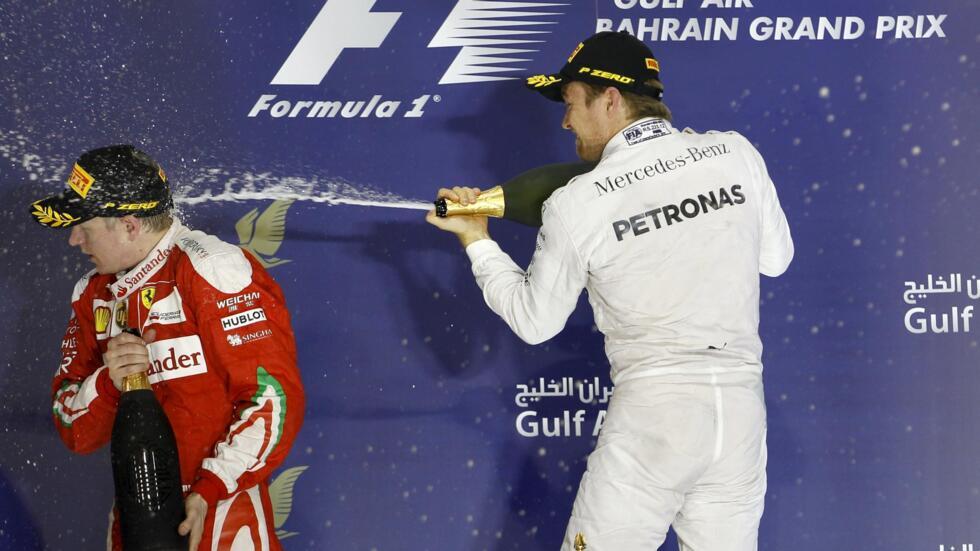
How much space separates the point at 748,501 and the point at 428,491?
1099 mm

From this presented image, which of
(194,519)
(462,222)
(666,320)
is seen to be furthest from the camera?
(462,222)

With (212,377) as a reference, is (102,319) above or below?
above

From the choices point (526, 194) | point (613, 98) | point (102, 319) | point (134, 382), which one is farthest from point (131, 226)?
point (613, 98)

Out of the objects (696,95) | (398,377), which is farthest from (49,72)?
(696,95)

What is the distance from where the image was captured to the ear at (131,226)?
2030mm

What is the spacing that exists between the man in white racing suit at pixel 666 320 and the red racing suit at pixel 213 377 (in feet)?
1.58

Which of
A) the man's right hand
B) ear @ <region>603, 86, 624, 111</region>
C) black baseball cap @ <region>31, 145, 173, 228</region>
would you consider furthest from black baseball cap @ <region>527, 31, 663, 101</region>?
the man's right hand

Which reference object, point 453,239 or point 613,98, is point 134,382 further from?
point 453,239

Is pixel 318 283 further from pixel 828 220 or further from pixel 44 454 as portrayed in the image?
pixel 828 220

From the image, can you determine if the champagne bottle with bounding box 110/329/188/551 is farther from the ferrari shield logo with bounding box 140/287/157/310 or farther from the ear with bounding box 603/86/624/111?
the ear with bounding box 603/86/624/111

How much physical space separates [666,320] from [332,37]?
4.52 feet

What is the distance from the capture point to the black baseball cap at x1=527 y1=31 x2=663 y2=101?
2.06 m

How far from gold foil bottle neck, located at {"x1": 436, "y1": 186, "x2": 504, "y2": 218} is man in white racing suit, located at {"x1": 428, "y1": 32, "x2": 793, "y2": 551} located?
0.21 metres

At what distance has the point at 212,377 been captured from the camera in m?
2.02
